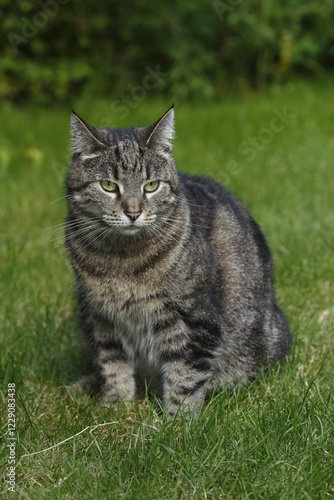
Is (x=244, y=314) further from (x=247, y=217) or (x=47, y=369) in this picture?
(x=47, y=369)

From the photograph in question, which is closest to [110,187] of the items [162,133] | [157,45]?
[162,133]

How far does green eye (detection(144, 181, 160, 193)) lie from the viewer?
276 cm

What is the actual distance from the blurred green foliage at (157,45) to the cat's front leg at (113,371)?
520 centimetres

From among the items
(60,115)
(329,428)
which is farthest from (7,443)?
(60,115)

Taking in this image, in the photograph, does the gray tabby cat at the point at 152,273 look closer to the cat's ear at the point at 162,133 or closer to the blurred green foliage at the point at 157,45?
the cat's ear at the point at 162,133

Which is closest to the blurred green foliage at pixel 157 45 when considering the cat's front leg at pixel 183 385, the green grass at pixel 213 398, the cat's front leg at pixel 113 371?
the green grass at pixel 213 398

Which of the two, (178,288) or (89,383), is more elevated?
(178,288)

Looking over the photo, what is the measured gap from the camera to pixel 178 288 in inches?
111

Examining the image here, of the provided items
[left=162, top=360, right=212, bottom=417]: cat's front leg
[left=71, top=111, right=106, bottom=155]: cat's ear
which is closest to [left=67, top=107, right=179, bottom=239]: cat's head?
[left=71, top=111, right=106, bottom=155]: cat's ear

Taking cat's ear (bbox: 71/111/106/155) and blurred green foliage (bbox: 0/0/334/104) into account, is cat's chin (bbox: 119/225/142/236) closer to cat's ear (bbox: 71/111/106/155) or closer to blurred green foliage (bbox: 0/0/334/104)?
cat's ear (bbox: 71/111/106/155)

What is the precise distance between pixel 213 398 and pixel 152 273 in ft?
1.64

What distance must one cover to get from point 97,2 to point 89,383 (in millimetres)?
6065

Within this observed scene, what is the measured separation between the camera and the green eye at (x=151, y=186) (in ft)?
9.05

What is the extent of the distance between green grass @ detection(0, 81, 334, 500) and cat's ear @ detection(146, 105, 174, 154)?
3.04 feet
